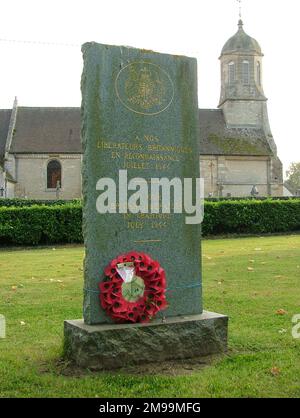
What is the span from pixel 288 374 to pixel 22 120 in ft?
137

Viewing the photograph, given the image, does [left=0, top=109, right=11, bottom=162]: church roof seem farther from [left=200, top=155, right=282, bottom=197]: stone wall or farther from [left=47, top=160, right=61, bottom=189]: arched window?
[left=200, top=155, right=282, bottom=197]: stone wall

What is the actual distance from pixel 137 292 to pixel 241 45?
146ft

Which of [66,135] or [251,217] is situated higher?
[66,135]

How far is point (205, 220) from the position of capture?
22797mm

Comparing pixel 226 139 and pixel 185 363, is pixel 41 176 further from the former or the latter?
pixel 185 363

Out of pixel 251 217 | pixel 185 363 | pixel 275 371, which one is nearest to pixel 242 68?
pixel 251 217

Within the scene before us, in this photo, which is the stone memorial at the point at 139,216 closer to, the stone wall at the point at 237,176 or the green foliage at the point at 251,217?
the green foliage at the point at 251,217

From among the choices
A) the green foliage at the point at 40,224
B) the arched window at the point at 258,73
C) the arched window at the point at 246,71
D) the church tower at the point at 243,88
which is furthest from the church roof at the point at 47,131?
the green foliage at the point at 40,224

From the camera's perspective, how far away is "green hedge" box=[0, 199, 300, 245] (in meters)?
20.2

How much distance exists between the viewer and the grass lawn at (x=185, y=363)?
432 cm

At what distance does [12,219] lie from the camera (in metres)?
20.2

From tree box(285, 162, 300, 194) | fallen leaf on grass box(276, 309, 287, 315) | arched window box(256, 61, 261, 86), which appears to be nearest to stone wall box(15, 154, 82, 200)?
arched window box(256, 61, 261, 86)
